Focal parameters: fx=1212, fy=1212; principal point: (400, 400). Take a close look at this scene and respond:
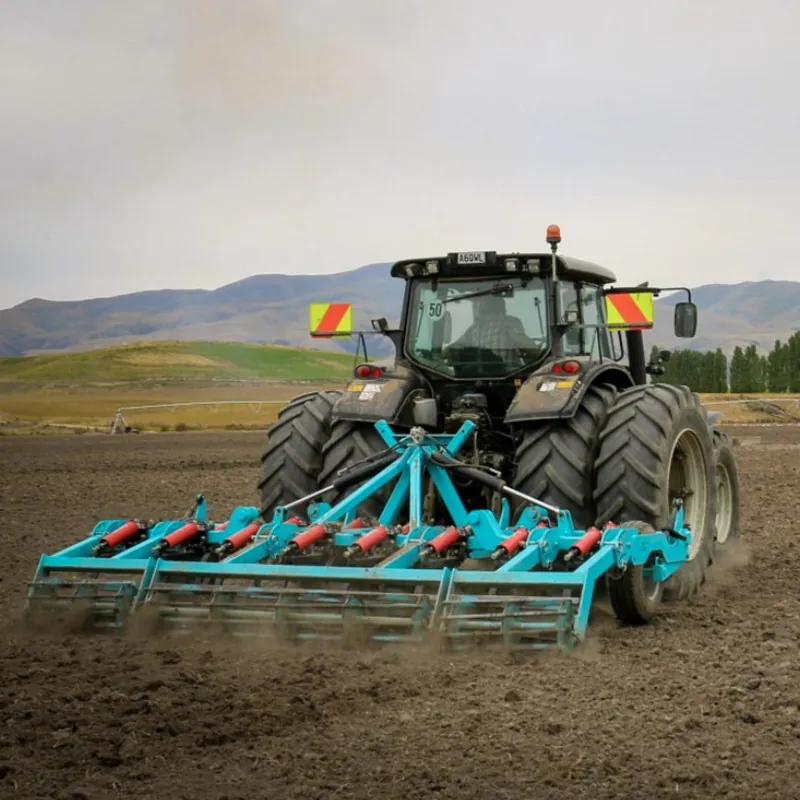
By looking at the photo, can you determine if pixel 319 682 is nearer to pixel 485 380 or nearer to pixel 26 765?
pixel 26 765

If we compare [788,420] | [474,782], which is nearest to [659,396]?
[474,782]

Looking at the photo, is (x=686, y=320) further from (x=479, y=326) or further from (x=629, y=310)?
(x=479, y=326)

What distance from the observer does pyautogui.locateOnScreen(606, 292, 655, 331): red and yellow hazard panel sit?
27.1 ft

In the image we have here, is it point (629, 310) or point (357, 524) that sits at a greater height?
point (629, 310)

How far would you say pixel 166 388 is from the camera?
57812 millimetres

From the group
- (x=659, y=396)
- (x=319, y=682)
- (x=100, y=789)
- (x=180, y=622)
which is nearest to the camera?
(x=100, y=789)

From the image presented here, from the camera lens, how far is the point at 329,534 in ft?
20.8

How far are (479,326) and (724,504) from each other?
2.56 metres

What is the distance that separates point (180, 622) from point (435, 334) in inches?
110

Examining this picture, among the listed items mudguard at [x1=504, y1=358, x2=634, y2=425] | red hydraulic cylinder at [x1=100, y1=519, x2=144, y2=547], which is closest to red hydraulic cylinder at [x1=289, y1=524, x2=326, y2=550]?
red hydraulic cylinder at [x1=100, y1=519, x2=144, y2=547]

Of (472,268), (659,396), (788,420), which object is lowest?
(788,420)

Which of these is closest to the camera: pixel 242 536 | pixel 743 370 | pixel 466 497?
pixel 242 536

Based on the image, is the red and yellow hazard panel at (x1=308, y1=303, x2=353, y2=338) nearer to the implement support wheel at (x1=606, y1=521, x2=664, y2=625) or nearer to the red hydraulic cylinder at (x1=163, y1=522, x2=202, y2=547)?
the red hydraulic cylinder at (x1=163, y1=522, x2=202, y2=547)

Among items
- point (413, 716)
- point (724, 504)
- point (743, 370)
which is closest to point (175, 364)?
point (743, 370)
